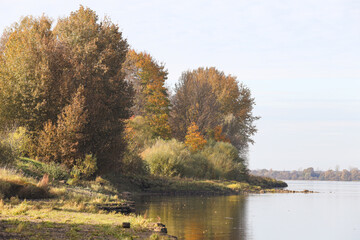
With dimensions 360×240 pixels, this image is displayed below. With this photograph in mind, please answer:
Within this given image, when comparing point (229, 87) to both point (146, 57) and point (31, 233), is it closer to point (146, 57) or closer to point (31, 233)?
point (146, 57)

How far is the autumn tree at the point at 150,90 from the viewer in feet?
200

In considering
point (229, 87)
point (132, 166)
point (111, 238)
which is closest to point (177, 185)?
point (132, 166)

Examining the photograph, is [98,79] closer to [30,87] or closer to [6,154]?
[30,87]

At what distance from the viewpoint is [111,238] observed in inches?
559

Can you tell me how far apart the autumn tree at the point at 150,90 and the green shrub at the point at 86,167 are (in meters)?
26.9

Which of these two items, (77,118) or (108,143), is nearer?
(77,118)

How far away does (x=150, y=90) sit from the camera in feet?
208

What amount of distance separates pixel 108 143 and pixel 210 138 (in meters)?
30.1

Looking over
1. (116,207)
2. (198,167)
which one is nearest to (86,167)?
(116,207)

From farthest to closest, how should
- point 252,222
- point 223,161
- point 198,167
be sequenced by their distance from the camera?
point 223,161 → point 198,167 → point 252,222

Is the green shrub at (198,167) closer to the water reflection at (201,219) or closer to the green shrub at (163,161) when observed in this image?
the green shrub at (163,161)

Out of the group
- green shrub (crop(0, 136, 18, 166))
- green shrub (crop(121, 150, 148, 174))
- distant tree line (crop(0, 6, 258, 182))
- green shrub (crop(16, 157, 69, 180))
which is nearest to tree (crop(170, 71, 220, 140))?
distant tree line (crop(0, 6, 258, 182))

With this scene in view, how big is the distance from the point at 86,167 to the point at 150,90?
1251 inches

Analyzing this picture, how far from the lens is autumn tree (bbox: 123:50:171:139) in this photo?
61.1 m
